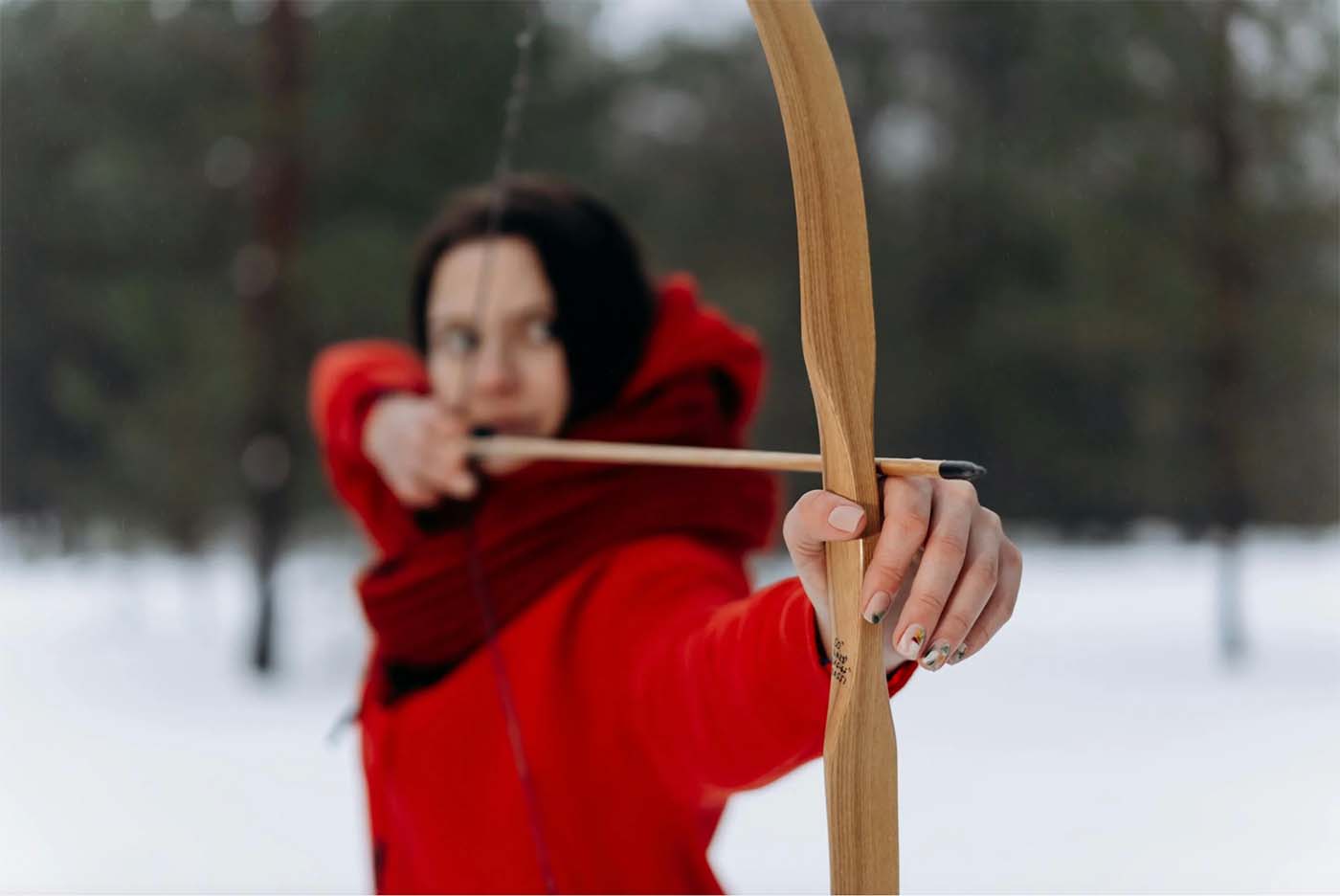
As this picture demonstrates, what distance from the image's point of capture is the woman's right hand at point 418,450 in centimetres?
62

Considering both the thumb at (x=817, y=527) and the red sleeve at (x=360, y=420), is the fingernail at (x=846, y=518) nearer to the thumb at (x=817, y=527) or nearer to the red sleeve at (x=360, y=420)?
the thumb at (x=817, y=527)

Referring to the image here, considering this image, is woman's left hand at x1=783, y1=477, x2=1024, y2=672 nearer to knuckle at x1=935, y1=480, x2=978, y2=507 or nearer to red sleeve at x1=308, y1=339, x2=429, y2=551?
knuckle at x1=935, y1=480, x2=978, y2=507

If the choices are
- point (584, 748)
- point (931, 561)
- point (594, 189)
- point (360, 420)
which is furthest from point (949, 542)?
point (594, 189)

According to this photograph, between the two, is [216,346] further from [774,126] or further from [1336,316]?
[1336,316]

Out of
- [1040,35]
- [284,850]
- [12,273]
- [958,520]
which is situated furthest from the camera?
[12,273]

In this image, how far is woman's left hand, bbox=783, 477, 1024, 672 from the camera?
253 millimetres

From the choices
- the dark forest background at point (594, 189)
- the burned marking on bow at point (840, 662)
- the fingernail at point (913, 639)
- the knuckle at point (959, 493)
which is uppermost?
the dark forest background at point (594, 189)

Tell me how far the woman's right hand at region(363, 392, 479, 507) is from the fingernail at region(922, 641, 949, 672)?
15.9 inches

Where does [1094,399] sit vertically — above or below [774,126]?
below

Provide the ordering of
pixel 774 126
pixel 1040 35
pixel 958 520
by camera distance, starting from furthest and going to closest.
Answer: pixel 774 126 → pixel 1040 35 → pixel 958 520

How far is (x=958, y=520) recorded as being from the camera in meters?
0.26

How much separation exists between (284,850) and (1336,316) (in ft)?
8.84

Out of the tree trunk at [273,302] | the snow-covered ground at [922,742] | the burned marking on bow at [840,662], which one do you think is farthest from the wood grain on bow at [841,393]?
the tree trunk at [273,302]

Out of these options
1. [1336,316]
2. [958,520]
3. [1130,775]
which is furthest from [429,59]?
[958,520]
